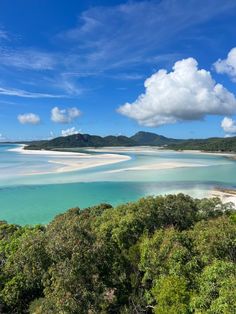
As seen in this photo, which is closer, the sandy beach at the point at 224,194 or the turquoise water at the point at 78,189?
the turquoise water at the point at 78,189

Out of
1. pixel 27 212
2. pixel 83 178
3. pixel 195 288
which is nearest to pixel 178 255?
pixel 195 288

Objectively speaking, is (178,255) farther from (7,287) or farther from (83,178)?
(83,178)

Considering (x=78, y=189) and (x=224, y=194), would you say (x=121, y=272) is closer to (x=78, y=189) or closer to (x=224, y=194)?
(x=224, y=194)

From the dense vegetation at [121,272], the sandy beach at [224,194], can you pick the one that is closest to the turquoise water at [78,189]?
the sandy beach at [224,194]

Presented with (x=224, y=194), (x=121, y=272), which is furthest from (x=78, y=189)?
(x=121, y=272)

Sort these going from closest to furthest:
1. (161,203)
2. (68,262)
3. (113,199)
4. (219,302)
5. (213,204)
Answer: (219,302)
(68,262)
(161,203)
(213,204)
(113,199)

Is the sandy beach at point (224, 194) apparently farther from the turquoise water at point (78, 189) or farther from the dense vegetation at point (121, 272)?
the dense vegetation at point (121, 272)

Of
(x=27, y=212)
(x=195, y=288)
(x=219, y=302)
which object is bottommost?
(x=27, y=212)

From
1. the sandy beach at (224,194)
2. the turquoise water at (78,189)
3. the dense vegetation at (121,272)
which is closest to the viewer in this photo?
the dense vegetation at (121,272)
